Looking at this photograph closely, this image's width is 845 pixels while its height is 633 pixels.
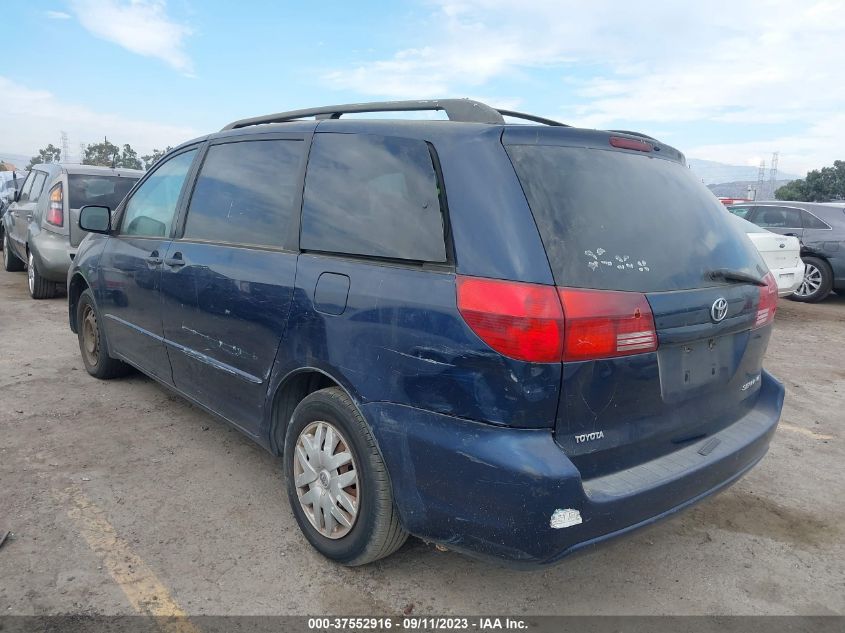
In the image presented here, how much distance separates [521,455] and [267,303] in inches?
54.4

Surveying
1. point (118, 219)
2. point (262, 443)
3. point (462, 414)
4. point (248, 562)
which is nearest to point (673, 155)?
point (462, 414)

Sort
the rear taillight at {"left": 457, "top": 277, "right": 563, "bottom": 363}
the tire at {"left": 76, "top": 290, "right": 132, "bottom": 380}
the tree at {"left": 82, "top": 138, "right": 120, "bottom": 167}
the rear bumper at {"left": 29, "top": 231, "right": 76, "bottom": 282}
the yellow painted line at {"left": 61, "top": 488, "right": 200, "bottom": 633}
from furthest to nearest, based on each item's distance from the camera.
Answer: the tree at {"left": 82, "top": 138, "right": 120, "bottom": 167} → the rear bumper at {"left": 29, "top": 231, "right": 76, "bottom": 282} → the tire at {"left": 76, "top": 290, "right": 132, "bottom": 380} → the yellow painted line at {"left": 61, "top": 488, "right": 200, "bottom": 633} → the rear taillight at {"left": 457, "top": 277, "right": 563, "bottom": 363}

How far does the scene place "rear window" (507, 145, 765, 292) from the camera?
2.09m

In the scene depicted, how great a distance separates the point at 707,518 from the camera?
10.4 ft

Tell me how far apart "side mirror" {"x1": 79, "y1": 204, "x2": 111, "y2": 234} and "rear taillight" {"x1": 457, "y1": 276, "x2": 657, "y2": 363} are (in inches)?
130

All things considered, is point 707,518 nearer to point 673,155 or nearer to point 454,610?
point 454,610

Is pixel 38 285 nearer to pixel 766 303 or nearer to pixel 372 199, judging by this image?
pixel 372 199

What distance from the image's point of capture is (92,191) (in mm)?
8047

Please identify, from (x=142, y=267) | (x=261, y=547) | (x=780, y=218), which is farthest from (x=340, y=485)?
(x=780, y=218)

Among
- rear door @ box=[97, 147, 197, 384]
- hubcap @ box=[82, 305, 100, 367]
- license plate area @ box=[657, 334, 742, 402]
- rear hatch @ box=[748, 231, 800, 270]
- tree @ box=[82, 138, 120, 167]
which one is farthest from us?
tree @ box=[82, 138, 120, 167]

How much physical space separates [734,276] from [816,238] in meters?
9.45

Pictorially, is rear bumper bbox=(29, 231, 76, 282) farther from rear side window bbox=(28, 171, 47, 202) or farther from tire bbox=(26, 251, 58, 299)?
rear side window bbox=(28, 171, 47, 202)

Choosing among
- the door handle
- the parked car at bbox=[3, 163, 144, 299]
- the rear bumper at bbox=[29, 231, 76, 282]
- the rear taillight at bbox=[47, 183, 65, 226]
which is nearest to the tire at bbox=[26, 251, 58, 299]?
the parked car at bbox=[3, 163, 144, 299]

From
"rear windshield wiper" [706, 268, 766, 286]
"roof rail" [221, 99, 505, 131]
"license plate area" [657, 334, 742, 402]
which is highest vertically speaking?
"roof rail" [221, 99, 505, 131]
